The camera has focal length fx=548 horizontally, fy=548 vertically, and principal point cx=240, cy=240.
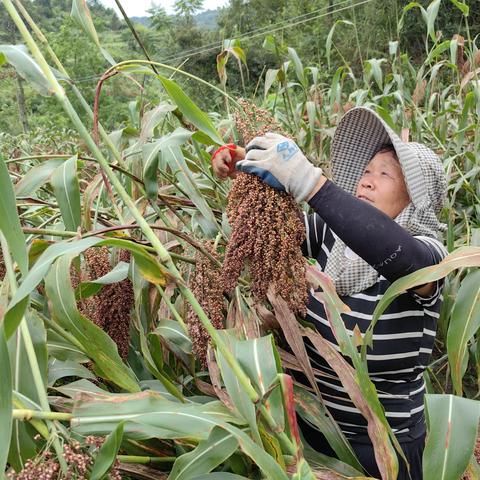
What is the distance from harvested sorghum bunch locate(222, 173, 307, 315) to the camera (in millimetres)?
858

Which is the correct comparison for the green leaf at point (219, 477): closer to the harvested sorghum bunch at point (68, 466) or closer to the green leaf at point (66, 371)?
the harvested sorghum bunch at point (68, 466)

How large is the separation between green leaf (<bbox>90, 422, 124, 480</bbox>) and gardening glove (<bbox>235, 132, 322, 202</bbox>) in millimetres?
455

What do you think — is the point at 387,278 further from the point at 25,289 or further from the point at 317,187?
the point at 25,289

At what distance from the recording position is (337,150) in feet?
4.81

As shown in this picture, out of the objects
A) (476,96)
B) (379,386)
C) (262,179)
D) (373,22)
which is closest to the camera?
(262,179)

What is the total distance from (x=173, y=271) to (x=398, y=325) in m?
0.67

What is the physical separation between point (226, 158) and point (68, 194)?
0.38 metres

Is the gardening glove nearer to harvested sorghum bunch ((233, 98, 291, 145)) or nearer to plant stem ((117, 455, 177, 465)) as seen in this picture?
harvested sorghum bunch ((233, 98, 291, 145))

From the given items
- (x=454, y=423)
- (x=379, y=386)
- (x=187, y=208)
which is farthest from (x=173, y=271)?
(x=379, y=386)

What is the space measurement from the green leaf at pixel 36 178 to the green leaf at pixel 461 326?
829 mm

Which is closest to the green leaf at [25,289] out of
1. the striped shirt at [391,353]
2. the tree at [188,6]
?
the striped shirt at [391,353]

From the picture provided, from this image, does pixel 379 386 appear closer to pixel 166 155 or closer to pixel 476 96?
pixel 166 155

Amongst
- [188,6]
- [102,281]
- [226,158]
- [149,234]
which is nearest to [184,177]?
[226,158]

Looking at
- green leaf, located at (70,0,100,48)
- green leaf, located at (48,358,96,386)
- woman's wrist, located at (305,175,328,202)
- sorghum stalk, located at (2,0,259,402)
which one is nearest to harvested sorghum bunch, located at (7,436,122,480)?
sorghum stalk, located at (2,0,259,402)
